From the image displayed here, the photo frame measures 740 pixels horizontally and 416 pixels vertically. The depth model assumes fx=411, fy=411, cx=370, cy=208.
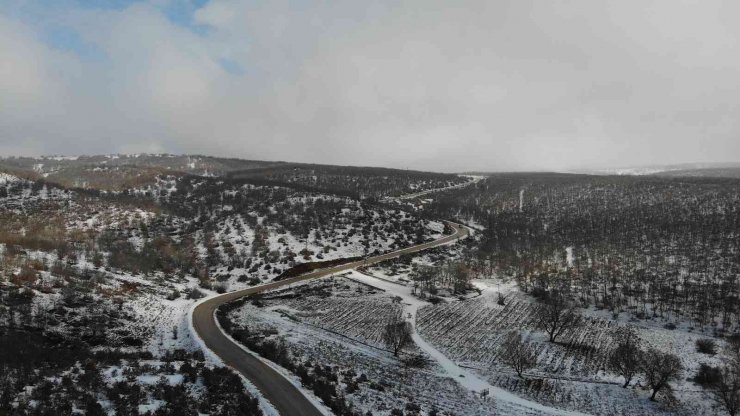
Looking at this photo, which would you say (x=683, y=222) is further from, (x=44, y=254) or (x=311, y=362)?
(x=44, y=254)

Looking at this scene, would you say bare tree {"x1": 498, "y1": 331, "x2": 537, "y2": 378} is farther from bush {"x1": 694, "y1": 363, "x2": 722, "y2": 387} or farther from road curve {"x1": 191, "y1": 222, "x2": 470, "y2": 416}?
road curve {"x1": 191, "y1": 222, "x2": 470, "y2": 416}

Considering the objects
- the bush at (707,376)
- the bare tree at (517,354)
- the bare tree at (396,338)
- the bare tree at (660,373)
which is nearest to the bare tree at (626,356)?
the bare tree at (660,373)

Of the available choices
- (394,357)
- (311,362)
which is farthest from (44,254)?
(394,357)

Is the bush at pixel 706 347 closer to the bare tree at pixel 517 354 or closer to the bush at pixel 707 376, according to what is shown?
the bush at pixel 707 376

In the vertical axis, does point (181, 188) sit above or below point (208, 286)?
above

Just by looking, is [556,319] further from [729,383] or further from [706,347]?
[729,383]

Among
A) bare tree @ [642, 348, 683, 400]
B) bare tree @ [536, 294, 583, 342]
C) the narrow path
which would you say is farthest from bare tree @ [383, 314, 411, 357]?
bare tree @ [642, 348, 683, 400]
